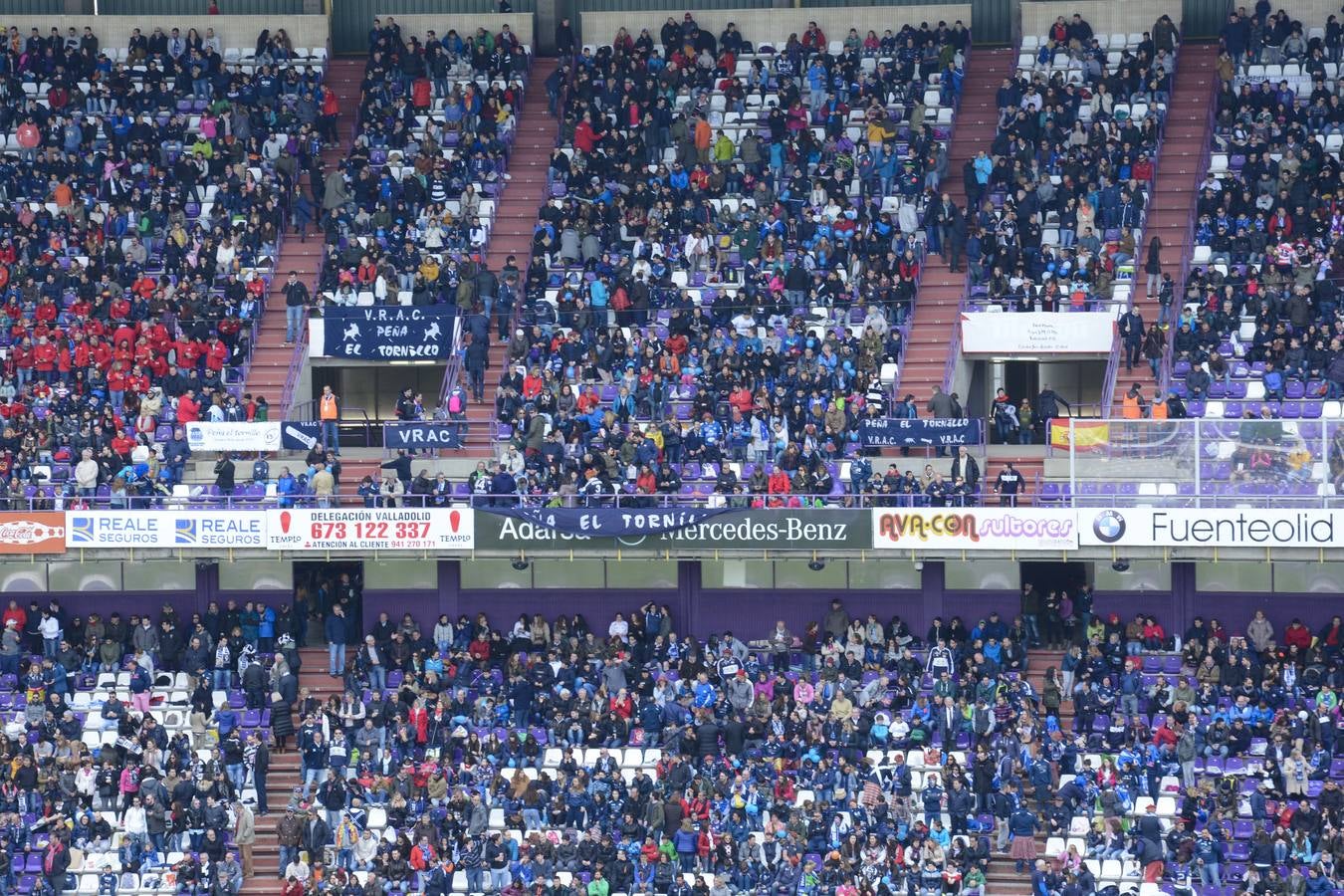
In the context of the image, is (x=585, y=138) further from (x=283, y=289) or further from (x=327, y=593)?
(x=327, y=593)

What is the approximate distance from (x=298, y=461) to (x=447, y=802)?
8073 mm

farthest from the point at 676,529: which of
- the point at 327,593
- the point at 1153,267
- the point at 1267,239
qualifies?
the point at 1267,239

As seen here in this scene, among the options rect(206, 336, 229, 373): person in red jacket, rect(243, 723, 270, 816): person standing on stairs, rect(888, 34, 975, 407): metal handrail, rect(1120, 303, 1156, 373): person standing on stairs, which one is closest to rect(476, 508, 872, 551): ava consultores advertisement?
rect(888, 34, 975, 407): metal handrail

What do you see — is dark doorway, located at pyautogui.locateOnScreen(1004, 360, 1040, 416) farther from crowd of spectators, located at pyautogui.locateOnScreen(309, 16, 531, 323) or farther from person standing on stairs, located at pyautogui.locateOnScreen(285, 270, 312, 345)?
person standing on stairs, located at pyautogui.locateOnScreen(285, 270, 312, 345)

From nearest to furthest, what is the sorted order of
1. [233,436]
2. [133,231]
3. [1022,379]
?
[233,436]
[1022,379]
[133,231]

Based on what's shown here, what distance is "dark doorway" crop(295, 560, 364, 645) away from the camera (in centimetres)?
4762

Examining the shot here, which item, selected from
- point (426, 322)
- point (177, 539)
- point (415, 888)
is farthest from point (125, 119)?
point (415, 888)

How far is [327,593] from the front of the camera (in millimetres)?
47875

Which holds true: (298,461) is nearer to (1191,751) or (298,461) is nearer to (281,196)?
(281,196)

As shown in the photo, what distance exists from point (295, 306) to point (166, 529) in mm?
6934

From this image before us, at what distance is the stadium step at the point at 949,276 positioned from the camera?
4894 cm

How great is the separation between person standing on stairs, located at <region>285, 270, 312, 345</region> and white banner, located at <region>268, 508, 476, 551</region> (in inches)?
253

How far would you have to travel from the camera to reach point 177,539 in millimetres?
45594

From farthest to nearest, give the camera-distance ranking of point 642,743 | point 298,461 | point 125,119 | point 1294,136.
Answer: point 125,119 → point 1294,136 → point 298,461 → point 642,743
